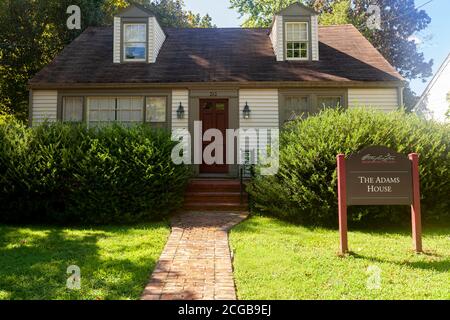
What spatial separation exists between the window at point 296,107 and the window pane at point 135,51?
5528 mm

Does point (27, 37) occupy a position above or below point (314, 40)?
above

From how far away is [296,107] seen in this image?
1177 cm

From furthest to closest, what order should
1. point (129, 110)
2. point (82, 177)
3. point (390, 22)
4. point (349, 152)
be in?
point (390, 22) → point (129, 110) → point (82, 177) → point (349, 152)

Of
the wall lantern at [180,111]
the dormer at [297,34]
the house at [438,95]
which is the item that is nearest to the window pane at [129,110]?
the wall lantern at [180,111]

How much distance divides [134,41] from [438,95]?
14.0 meters

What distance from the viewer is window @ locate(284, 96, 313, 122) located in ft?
38.4

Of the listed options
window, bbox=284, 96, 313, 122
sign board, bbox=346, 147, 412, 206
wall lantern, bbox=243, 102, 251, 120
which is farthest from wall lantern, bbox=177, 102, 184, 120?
sign board, bbox=346, 147, 412, 206

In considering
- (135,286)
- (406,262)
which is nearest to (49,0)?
(135,286)

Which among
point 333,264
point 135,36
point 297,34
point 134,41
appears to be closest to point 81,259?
point 333,264

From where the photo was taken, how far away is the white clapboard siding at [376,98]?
1138 centimetres

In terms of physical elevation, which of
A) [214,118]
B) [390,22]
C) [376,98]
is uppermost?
[390,22]

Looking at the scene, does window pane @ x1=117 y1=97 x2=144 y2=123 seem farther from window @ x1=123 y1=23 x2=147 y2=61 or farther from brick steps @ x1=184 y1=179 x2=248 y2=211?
brick steps @ x1=184 y1=179 x2=248 y2=211

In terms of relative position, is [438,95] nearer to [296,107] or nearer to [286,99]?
[296,107]

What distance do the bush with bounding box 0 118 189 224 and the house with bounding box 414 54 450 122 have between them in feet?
39.7
